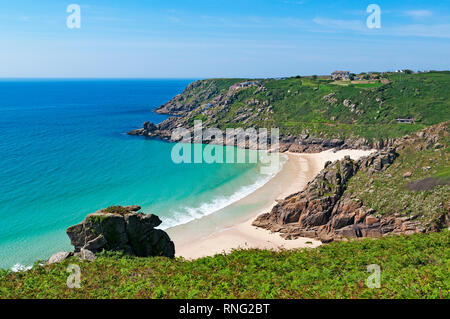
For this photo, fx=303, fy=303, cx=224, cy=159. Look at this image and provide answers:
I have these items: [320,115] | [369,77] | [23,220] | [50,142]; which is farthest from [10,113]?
[369,77]

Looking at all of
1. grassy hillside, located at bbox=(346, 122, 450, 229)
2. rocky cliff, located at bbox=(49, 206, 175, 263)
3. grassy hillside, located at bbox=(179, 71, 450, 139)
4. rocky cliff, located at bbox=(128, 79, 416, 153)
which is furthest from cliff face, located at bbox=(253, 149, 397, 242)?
grassy hillside, located at bbox=(179, 71, 450, 139)

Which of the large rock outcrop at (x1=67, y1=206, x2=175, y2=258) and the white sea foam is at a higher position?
the large rock outcrop at (x1=67, y1=206, x2=175, y2=258)

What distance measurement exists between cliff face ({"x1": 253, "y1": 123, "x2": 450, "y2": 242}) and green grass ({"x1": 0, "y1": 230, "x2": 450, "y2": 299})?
10.1m

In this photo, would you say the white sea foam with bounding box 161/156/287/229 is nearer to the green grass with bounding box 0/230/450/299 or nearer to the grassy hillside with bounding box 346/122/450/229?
the grassy hillside with bounding box 346/122/450/229

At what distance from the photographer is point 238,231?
141ft

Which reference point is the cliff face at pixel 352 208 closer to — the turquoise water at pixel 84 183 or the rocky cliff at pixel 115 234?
the turquoise water at pixel 84 183

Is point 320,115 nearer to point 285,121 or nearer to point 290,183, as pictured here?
point 285,121

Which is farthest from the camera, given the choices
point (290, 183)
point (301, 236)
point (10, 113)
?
point (10, 113)

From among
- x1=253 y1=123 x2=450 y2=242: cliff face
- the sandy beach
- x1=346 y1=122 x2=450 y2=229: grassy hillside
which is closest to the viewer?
x1=346 y1=122 x2=450 y2=229: grassy hillside

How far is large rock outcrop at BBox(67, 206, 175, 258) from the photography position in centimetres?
2541

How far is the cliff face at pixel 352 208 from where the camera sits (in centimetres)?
3491

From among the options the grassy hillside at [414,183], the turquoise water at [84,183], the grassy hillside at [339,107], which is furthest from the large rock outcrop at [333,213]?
the grassy hillside at [339,107]

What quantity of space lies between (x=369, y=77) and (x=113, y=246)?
137 meters

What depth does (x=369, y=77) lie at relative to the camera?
133 metres
